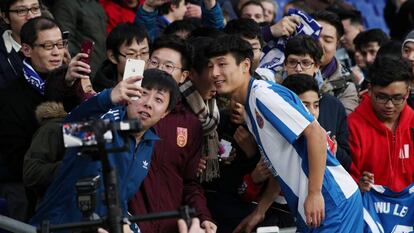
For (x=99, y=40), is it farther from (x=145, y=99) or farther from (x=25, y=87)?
(x=145, y=99)

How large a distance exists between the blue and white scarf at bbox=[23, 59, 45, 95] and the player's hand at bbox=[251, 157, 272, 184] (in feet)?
4.86

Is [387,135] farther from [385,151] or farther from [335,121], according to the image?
[335,121]

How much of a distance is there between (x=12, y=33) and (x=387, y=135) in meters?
2.83

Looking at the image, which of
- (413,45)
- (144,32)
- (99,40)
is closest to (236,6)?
(99,40)

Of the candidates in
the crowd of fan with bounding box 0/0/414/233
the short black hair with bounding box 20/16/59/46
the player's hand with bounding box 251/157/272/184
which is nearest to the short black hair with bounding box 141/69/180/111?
the crowd of fan with bounding box 0/0/414/233

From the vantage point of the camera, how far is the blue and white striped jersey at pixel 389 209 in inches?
267

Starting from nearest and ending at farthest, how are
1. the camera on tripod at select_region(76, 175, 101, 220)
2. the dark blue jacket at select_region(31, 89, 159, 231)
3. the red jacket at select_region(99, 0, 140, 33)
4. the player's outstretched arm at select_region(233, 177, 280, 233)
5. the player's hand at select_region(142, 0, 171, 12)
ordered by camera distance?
1. the camera on tripod at select_region(76, 175, 101, 220)
2. the dark blue jacket at select_region(31, 89, 159, 231)
3. the player's outstretched arm at select_region(233, 177, 280, 233)
4. the player's hand at select_region(142, 0, 171, 12)
5. the red jacket at select_region(99, 0, 140, 33)

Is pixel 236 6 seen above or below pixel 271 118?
below

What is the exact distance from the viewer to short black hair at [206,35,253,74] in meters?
6.52

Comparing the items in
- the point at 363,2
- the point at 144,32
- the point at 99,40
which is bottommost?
the point at 363,2

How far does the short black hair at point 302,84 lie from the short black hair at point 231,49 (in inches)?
15.4

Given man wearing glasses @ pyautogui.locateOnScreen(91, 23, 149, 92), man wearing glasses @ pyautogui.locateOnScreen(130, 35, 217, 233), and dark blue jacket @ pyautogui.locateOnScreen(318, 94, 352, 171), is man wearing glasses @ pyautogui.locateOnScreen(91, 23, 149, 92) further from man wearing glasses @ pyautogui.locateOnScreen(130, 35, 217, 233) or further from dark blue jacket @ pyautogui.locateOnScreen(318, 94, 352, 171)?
dark blue jacket @ pyautogui.locateOnScreen(318, 94, 352, 171)

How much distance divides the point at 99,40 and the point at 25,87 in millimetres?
2302

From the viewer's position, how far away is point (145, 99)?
605cm
